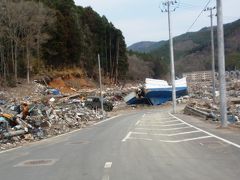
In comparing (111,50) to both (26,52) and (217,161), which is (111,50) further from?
(217,161)

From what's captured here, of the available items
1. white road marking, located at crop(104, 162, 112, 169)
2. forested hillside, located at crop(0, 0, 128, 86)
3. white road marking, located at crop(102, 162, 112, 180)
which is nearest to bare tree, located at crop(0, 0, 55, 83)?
forested hillside, located at crop(0, 0, 128, 86)

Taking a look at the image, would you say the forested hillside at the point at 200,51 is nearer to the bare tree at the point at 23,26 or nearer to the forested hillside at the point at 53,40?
the forested hillside at the point at 53,40

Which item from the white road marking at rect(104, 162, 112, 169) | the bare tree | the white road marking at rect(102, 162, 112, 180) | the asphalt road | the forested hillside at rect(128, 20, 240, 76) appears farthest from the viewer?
the forested hillside at rect(128, 20, 240, 76)

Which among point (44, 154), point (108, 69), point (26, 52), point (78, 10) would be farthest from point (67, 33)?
point (44, 154)

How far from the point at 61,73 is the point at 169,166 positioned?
264 ft

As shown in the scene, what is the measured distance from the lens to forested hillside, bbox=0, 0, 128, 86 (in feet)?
246

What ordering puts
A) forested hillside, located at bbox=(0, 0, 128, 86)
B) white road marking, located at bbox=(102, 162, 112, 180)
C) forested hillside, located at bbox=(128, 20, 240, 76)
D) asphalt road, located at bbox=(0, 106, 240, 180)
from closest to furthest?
white road marking, located at bbox=(102, 162, 112, 180) < asphalt road, located at bbox=(0, 106, 240, 180) < forested hillside, located at bbox=(0, 0, 128, 86) < forested hillside, located at bbox=(128, 20, 240, 76)

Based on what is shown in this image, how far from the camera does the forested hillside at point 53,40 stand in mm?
75000

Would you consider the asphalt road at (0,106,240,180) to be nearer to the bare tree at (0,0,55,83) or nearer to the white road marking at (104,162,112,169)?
the white road marking at (104,162,112,169)

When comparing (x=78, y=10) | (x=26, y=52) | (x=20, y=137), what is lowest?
(x=20, y=137)

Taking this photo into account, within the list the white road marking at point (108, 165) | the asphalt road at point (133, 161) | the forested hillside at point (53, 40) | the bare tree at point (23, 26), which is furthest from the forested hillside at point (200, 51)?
the white road marking at point (108, 165)

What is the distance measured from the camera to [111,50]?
128250 millimetres

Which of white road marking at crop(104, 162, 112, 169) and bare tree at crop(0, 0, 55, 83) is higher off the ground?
bare tree at crop(0, 0, 55, 83)

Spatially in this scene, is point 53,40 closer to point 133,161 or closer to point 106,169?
point 133,161
